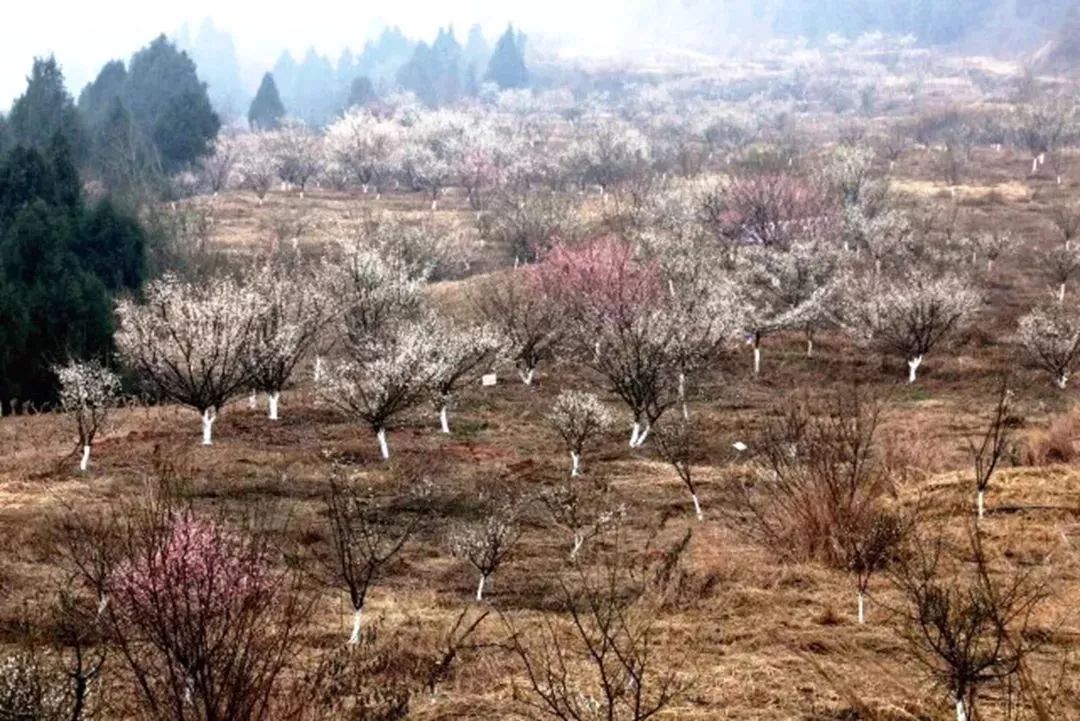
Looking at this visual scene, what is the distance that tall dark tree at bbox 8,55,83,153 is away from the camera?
6619 centimetres

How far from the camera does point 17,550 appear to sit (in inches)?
574

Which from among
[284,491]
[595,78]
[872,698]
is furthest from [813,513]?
[595,78]

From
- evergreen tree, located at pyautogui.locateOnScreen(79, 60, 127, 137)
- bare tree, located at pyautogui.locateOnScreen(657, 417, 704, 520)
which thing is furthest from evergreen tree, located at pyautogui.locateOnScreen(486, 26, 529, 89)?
bare tree, located at pyautogui.locateOnScreen(657, 417, 704, 520)

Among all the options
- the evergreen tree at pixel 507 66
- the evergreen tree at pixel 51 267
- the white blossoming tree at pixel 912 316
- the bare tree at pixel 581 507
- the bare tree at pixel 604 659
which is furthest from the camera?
the evergreen tree at pixel 507 66

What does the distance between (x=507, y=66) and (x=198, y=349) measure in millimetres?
133460

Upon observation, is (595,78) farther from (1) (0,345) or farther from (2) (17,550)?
(2) (17,550)

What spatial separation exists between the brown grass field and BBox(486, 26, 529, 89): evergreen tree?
117 meters

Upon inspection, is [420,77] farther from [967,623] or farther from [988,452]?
[967,623]

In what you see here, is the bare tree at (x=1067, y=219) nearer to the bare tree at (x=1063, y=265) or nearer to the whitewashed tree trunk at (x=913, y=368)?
the bare tree at (x=1063, y=265)

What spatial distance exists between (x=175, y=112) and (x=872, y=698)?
78.6 meters

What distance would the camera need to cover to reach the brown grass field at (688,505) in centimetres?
896

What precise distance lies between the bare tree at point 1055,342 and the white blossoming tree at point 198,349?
24.0 m

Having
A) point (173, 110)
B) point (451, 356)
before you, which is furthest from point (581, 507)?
point (173, 110)

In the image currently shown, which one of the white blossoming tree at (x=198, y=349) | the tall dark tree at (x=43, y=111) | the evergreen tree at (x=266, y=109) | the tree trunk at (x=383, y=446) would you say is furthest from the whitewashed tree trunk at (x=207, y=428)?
the evergreen tree at (x=266, y=109)
